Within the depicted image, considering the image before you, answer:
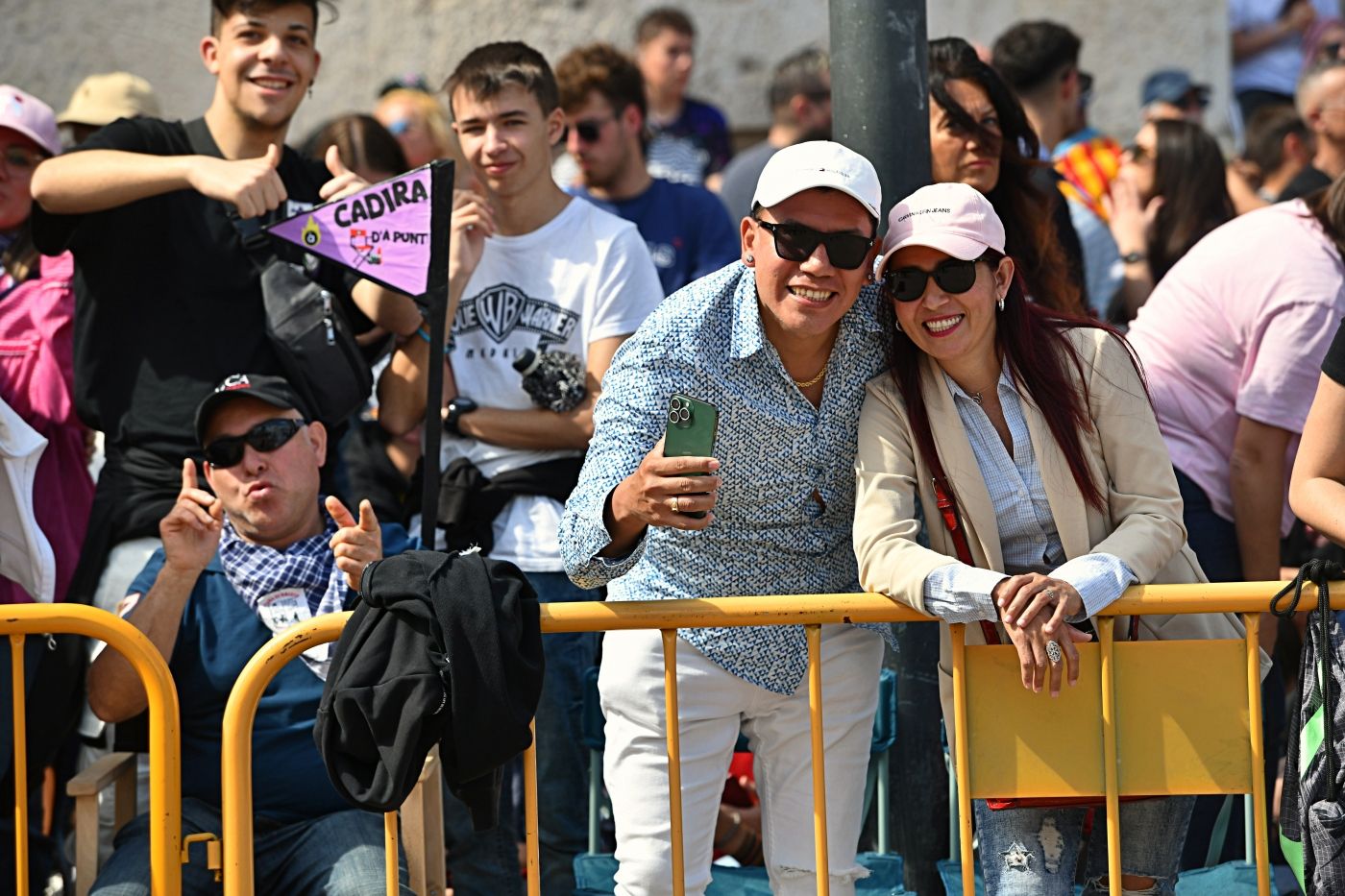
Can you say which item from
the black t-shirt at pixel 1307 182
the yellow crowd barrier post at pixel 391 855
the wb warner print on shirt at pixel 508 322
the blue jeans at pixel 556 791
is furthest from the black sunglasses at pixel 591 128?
the yellow crowd barrier post at pixel 391 855

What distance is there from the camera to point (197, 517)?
13.0ft

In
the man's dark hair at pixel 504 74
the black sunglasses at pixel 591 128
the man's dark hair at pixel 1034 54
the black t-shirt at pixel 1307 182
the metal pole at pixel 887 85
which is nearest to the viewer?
the metal pole at pixel 887 85

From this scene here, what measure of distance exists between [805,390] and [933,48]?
1.55m

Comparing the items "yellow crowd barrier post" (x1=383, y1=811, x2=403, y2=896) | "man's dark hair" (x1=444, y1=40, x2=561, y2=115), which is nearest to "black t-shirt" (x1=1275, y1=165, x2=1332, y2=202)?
"man's dark hair" (x1=444, y1=40, x2=561, y2=115)

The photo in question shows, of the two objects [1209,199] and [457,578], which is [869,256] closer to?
[457,578]

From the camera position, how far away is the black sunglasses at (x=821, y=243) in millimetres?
3438

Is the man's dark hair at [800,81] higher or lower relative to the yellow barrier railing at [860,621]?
higher

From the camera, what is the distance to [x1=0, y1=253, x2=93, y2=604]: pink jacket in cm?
461

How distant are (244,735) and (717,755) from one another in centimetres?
96

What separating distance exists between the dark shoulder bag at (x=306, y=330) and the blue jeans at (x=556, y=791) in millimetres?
740

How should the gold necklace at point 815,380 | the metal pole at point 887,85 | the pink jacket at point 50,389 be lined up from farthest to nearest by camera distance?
the pink jacket at point 50,389, the metal pole at point 887,85, the gold necklace at point 815,380

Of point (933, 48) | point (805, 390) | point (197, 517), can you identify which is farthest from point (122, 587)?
point (933, 48)

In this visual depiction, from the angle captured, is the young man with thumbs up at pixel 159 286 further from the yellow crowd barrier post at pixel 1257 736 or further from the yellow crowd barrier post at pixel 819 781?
the yellow crowd barrier post at pixel 1257 736

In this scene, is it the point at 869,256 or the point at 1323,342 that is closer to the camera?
the point at 869,256
